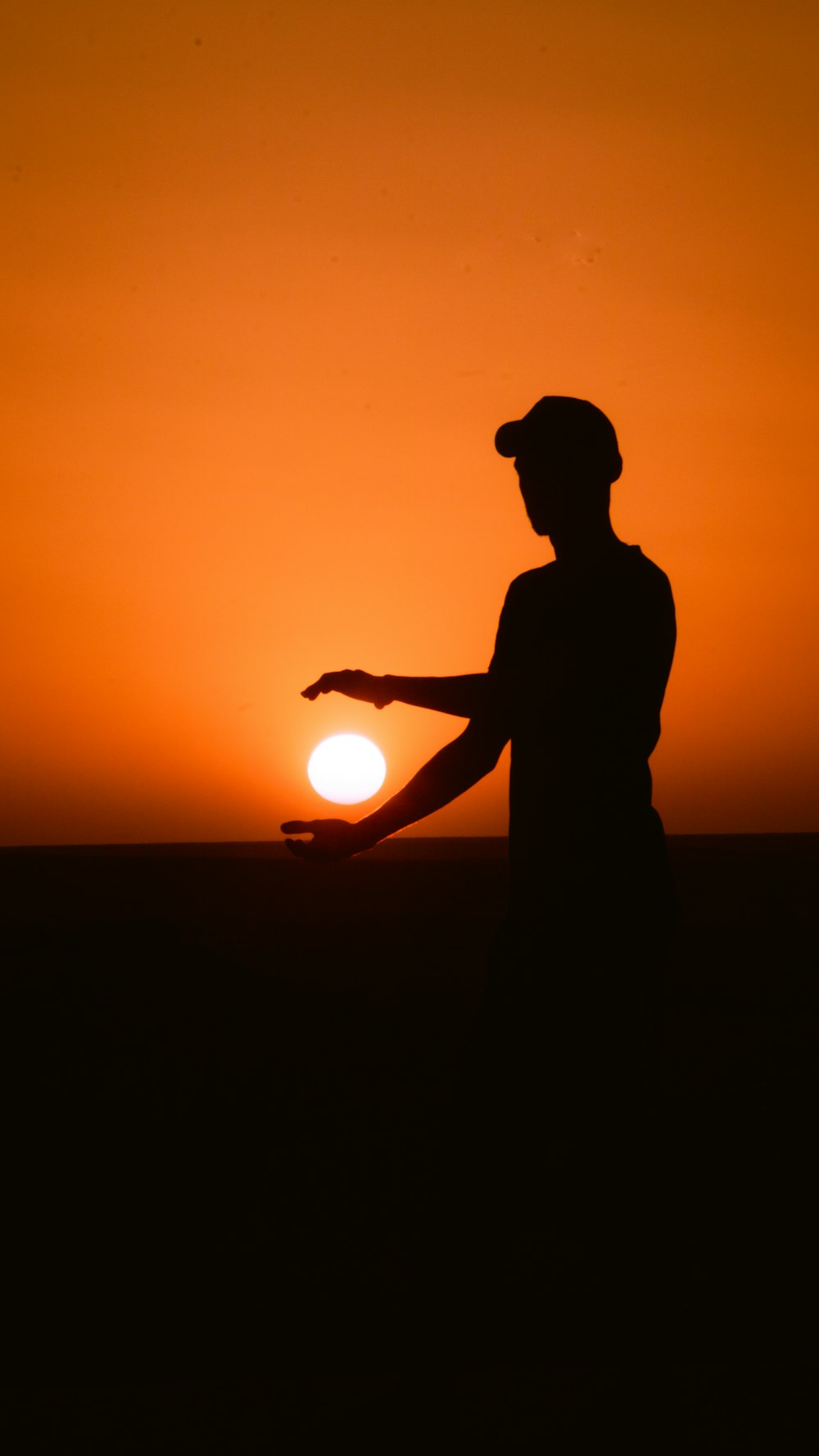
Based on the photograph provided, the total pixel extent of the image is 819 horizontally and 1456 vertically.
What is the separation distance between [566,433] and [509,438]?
12cm

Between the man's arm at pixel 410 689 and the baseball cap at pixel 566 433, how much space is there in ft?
1.53

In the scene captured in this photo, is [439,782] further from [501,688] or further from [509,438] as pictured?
[509,438]

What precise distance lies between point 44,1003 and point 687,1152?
3.67 meters

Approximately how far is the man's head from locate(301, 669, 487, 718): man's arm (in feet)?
1.18

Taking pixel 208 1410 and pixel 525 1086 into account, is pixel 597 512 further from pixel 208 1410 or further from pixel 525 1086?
pixel 208 1410

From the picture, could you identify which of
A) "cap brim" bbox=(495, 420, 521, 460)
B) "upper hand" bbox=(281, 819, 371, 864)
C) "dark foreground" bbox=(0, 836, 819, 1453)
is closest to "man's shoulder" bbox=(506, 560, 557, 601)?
"cap brim" bbox=(495, 420, 521, 460)

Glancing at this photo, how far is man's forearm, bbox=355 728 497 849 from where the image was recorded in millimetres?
2150

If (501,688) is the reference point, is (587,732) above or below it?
below

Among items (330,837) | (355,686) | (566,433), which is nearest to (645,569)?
(566,433)

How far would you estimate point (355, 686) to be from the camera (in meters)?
2.23

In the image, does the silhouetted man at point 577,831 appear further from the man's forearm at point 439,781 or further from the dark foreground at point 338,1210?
the dark foreground at point 338,1210

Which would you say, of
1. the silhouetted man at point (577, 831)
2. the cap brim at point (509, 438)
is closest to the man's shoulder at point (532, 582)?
the silhouetted man at point (577, 831)

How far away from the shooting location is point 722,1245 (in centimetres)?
352

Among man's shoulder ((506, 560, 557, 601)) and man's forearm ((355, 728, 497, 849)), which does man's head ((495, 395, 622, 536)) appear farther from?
man's forearm ((355, 728, 497, 849))
